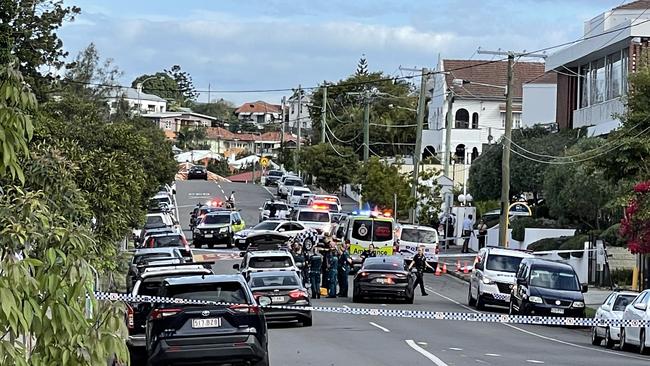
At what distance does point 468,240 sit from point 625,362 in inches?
1567

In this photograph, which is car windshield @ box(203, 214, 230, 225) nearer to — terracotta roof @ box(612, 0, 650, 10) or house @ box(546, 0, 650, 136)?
house @ box(546, 0, 650, 136)

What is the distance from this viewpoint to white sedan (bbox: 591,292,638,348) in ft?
83.8

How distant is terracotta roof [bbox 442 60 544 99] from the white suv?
59.0 m

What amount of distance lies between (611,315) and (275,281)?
755cm

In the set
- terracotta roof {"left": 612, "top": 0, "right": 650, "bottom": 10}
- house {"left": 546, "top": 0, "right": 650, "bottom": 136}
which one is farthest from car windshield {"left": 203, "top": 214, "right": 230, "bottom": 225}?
terracotta roof {"left": 612, "top": 0, "right": 650, "bottom": 10}

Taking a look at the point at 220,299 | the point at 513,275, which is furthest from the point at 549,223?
the point at 220,299

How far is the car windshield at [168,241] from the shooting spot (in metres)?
42.8

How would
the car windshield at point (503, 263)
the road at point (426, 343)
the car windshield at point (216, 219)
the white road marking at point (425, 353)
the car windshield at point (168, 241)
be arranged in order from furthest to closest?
the car windshield at point (216, 219), the car windshield at point (168, 241), the car windshield at point (503, 263), the road at point (426, 343), the white road marking at point (425, 353)

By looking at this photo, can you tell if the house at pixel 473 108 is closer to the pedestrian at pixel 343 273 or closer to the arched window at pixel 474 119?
the arched window at pixel 474 119

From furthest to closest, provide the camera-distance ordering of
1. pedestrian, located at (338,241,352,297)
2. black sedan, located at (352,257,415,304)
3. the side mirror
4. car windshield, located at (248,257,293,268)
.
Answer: pedestrian, located at (338,241,352,297) < black sedan, located at (352,257,415,304) < car windshield, located at (248,257,293,268) < the side mirror

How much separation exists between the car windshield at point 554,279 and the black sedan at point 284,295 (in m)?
7.34

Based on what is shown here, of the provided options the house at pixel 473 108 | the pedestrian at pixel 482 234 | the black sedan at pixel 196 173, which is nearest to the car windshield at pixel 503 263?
the pedestrian at pixel 482 234

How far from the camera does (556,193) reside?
5238 cm

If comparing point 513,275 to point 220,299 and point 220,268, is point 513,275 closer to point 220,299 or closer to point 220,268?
point 220,268
